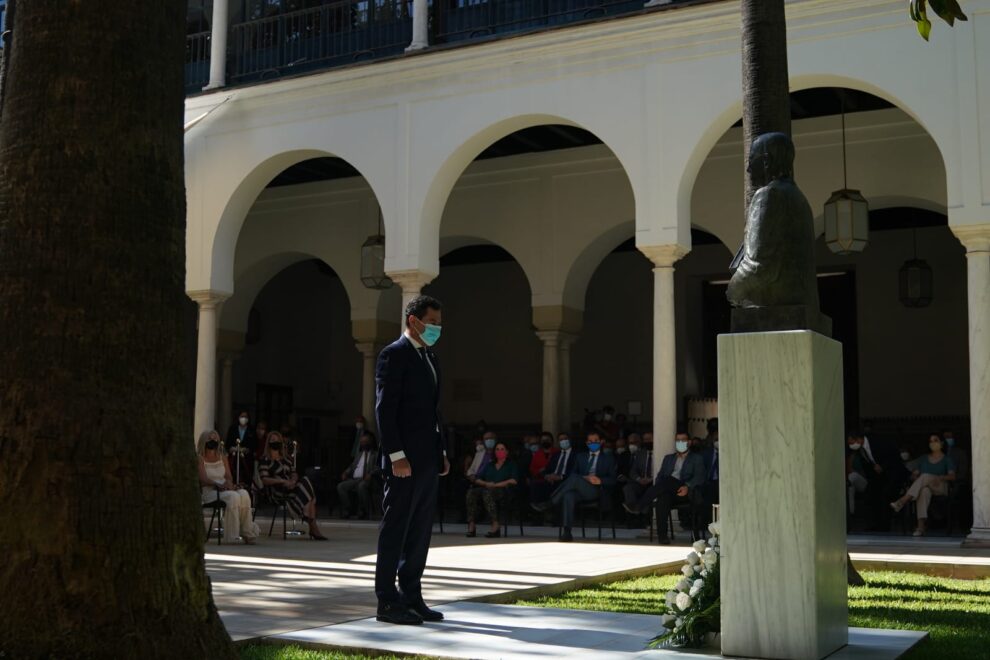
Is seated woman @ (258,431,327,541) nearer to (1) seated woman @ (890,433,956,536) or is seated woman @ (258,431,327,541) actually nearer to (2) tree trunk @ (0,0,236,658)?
(1) seated woman @ (890,433,956,536)

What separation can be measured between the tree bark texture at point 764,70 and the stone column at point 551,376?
32.8ft

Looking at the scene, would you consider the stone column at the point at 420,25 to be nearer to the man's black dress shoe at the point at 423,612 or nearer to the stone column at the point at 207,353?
the stone column at the point at 207,353

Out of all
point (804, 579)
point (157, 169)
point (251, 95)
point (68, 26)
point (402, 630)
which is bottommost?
point (402, 630)

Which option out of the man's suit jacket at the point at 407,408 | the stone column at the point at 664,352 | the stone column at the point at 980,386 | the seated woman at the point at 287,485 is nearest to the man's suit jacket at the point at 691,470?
the stone column at the point at 664,352

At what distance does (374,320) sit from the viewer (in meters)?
20.1

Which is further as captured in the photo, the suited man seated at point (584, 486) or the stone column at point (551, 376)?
the stone column at point (551, 376)

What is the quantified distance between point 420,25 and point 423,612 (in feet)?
35.2

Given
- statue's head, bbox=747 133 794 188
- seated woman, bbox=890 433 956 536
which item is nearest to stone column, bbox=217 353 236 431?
seated woman, bbox=890 433 956 536

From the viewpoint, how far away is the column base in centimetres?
A: 1149

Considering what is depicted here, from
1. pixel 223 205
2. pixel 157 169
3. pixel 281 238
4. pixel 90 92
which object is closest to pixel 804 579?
pixel 157 169

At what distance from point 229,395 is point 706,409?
346 inches

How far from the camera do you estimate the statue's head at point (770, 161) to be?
17.9ft

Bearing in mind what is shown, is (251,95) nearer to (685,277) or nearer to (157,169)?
(685,277)

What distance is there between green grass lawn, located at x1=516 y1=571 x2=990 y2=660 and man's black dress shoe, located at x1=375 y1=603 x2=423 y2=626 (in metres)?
1.25
